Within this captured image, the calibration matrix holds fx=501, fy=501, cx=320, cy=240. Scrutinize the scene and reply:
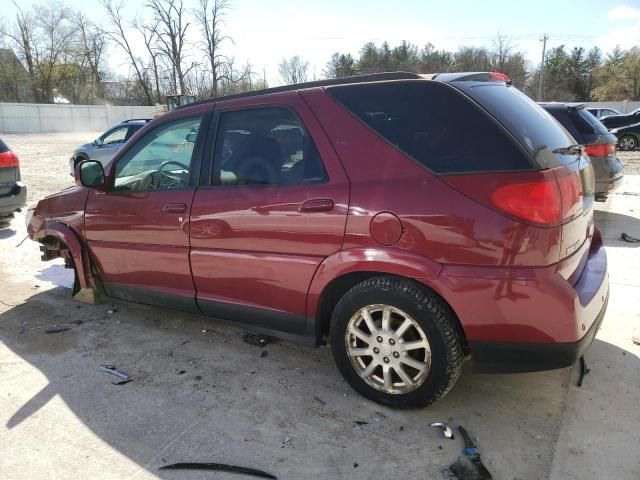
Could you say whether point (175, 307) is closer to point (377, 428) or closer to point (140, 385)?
point (140, 385)

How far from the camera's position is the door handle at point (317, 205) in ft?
9.27

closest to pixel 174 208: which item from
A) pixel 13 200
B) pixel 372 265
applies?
pixel 372 265

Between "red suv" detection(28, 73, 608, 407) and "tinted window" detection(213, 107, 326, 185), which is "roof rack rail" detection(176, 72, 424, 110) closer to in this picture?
"red suv" detection(28, 73, 608, 407)

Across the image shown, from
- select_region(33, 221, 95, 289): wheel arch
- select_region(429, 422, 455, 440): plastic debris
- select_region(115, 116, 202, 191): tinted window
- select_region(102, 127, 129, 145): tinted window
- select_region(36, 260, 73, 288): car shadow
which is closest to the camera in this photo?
select_region(429, 422, 455, 440): plastic debris

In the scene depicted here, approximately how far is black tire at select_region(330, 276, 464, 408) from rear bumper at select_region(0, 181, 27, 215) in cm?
664

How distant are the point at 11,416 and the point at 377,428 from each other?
2.16 meters

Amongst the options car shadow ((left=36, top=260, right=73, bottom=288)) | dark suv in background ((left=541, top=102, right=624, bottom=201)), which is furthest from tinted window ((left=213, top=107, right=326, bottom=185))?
dark suv in background ((left=541, top=102, right=624, bottom=201))

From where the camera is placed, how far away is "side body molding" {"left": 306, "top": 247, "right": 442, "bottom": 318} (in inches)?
101

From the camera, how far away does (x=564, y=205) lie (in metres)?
2.47

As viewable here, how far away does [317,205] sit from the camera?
2857 millimetres

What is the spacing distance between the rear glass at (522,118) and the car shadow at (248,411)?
1472 millimetres

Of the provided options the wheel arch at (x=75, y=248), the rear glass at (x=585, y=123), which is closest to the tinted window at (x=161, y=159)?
the wheel arch at (x=75, y=248)

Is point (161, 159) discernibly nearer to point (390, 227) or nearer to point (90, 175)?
point (90, 175)

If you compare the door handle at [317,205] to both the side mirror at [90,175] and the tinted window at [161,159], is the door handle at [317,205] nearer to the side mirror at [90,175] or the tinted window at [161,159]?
the tinted window at [161,159]
